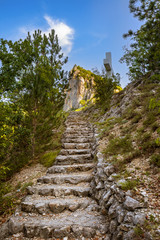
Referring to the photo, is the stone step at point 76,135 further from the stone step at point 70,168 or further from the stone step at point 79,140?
the stone step at point 70,168

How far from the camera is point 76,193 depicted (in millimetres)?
4242

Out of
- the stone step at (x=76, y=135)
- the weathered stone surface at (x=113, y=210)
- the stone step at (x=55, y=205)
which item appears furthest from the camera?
the stone step at (x=76, y=135)

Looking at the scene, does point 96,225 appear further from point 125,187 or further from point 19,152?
point 19,152

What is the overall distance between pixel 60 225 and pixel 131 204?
162 cm

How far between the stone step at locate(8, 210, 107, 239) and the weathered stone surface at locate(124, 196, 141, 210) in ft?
2.59

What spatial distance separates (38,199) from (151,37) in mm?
5210

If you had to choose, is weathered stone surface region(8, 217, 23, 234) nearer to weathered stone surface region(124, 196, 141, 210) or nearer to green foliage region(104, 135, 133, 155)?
weathered stone surface region(124, 196, 141, 210)

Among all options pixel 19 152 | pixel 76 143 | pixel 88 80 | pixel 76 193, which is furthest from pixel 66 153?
pixel 88 80

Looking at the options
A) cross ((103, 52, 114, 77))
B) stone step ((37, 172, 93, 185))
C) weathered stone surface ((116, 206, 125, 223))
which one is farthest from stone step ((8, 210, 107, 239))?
cross ((103, 52, 114, 77))

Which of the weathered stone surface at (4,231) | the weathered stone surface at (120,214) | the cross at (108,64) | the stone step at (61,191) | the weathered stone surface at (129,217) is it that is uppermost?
the cross at (108,64)

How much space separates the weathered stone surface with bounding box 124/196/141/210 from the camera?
2396 mm

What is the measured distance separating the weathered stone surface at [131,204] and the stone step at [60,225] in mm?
790

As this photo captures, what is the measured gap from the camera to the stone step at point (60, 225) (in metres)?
2.84

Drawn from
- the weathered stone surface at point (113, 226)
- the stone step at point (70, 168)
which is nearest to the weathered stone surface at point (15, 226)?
the weathered stone surface at point (113, 226)
